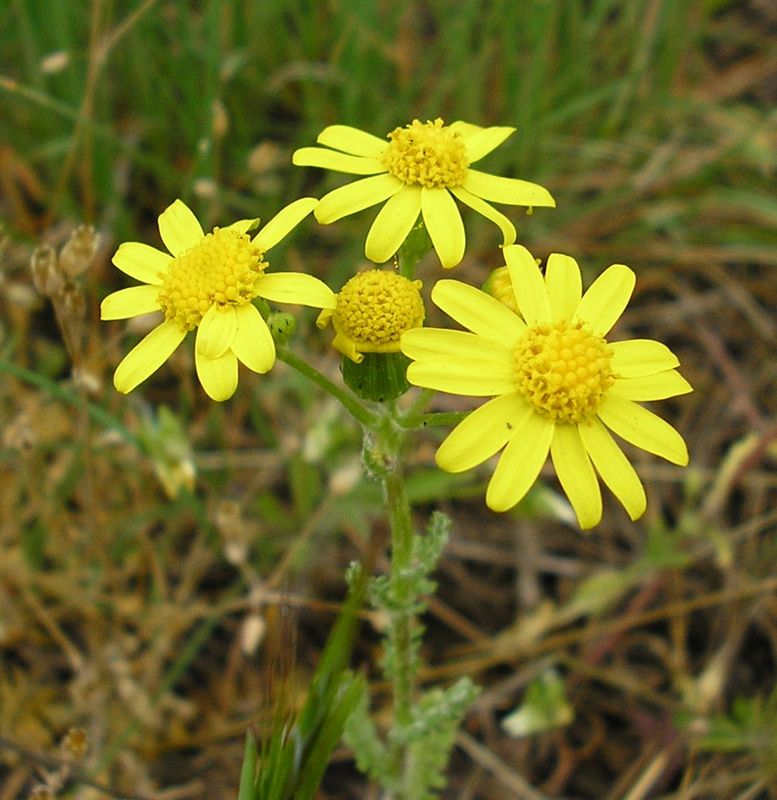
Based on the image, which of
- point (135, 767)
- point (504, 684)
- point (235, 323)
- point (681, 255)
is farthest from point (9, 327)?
point (681, 255)

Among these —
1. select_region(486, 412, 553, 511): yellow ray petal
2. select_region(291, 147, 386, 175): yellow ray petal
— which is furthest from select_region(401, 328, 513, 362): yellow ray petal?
select_region(291, 147, 386, 175): yellow ray petal

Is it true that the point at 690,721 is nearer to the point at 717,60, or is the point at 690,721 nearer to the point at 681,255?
the point at 681,255

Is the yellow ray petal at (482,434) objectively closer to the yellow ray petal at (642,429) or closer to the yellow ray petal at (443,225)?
the yellow ray petal at (642,429)

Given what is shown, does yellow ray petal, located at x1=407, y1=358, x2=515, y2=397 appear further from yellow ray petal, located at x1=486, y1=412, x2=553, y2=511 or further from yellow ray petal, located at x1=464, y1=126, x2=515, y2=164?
yellow ray petal, located at x1=464, y1=126, x2=515, y2=164

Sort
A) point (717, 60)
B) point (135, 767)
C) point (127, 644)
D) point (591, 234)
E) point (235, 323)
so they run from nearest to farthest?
point (235, 323) < point (135, 767) < point (127, 644) < point (591, 234) < point (717, 60)

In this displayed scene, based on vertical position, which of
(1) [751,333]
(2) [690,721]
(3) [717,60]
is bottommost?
(2) [690,721]

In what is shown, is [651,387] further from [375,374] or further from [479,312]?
[375,374]

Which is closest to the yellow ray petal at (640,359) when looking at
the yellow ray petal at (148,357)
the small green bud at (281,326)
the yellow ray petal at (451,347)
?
the yellow ray petal at (451,347)
